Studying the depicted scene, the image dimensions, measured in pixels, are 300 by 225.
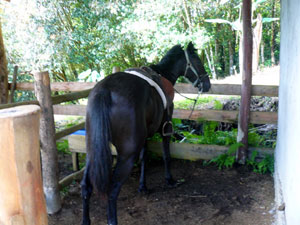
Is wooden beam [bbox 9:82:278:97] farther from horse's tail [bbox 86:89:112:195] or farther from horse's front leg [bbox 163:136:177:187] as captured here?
horse's tail [bbox 86:89:112:195]

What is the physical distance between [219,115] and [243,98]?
1.72 feet

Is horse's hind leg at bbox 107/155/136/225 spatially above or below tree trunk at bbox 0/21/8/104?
below

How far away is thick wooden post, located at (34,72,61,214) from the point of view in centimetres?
305

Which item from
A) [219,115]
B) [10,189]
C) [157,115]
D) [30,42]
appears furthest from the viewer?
[30,42]

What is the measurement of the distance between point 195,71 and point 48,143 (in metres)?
2.62

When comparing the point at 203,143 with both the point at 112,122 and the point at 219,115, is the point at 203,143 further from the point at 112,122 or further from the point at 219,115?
the point at 112,122

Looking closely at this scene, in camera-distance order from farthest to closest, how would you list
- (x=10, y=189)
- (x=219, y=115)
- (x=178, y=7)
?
(x=178, y=7), (x=219, y=115), (x=10, y=189)

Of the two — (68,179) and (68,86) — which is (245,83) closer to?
(68,179)

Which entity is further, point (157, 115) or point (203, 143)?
point (203, 143)

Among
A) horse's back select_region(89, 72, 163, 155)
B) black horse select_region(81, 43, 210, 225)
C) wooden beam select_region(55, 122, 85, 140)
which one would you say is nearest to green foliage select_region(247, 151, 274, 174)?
black horse select_region(81, 43, 210, 225)

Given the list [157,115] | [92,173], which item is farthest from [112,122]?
[157,115]

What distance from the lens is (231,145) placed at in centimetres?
454

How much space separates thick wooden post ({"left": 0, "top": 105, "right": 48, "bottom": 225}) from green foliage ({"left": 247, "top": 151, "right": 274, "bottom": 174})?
408cm

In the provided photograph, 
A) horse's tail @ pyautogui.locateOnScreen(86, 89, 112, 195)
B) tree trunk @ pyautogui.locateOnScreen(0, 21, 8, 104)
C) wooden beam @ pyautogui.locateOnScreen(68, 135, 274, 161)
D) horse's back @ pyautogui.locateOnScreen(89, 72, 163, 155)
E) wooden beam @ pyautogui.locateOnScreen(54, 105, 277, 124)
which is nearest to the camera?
horse's tail @ pyautogui.locateOnScreen(86, 89, 112, 195)
